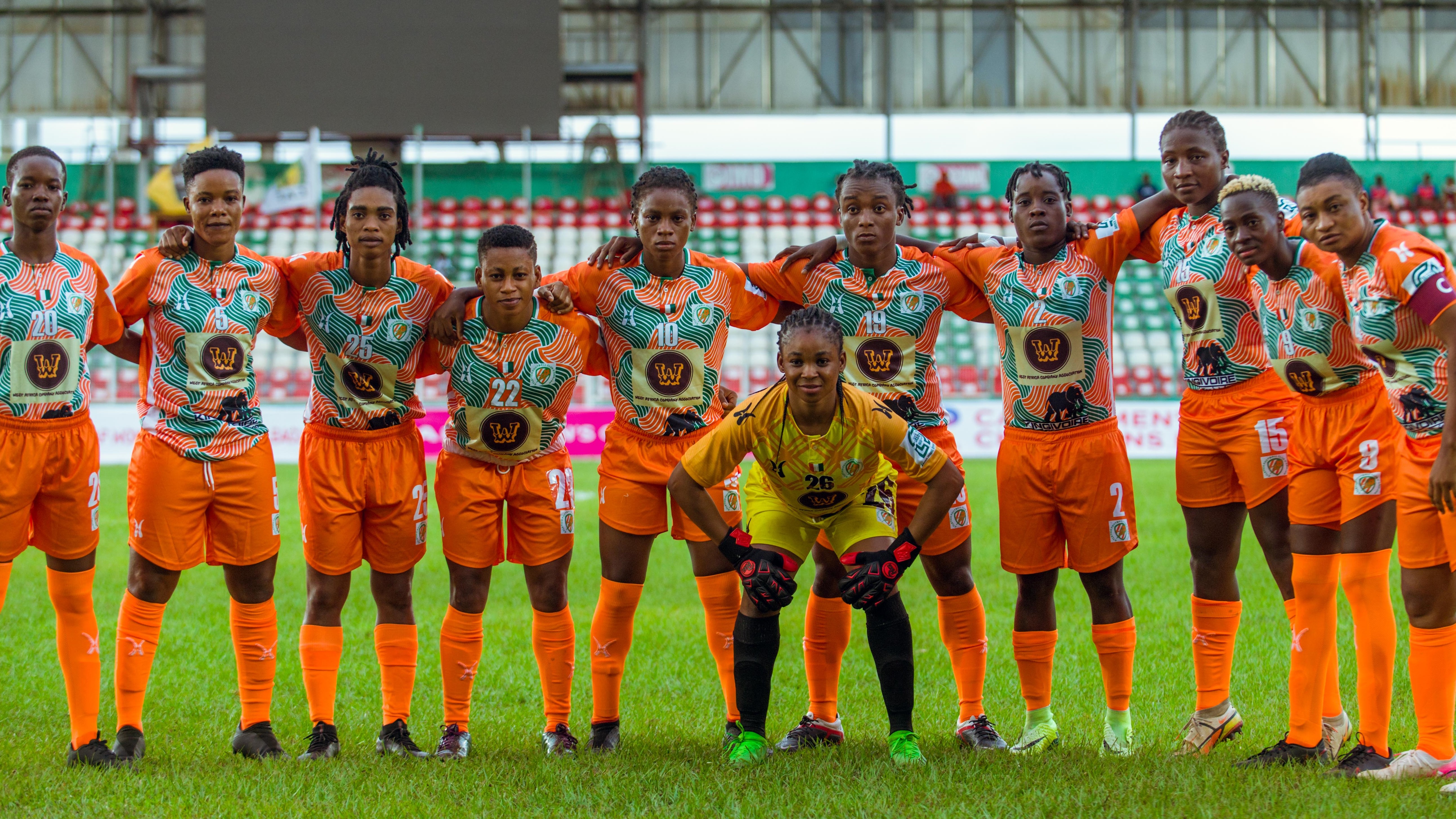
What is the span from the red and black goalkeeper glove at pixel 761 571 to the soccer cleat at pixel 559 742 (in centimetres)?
101

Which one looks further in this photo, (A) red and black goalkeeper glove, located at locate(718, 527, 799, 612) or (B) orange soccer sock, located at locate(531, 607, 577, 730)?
(B) orange soccer sock, located at locate(531, 607, 577, 730)

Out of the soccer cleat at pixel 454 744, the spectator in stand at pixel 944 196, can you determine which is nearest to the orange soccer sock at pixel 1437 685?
the soccer cleat at pixel 454 744

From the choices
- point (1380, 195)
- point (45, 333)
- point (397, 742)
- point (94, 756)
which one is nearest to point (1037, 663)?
point (397, 742)

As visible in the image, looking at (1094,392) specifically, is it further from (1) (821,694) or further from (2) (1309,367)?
(1) (821,694)

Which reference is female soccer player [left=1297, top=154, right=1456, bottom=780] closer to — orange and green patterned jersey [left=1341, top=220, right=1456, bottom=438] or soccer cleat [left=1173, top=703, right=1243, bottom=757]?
orange and green patterned jersey [left=1341, top=220, right=1456, bottom=438]

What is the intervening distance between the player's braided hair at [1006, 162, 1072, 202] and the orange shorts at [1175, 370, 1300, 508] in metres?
1.03

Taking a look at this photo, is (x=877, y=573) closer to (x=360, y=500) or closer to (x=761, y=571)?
(x=761, y=571)

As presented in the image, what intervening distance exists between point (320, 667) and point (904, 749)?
2.43 m

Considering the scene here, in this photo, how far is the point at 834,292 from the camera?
5.25 metres

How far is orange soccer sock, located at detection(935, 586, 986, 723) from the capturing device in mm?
5164

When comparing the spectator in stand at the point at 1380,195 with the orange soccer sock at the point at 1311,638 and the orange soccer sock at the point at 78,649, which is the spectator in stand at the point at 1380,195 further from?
the orange soccer sock at the point at 78,649

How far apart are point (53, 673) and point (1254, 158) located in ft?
90.9

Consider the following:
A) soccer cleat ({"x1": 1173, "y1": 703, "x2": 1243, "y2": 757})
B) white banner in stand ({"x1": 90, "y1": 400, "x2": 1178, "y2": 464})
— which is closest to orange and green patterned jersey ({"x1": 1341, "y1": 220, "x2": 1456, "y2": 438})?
soccer cleat ({"x1": 1173, "y1": 703, "x2": 1243, "y2": 757})

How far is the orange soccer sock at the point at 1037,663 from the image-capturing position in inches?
198
